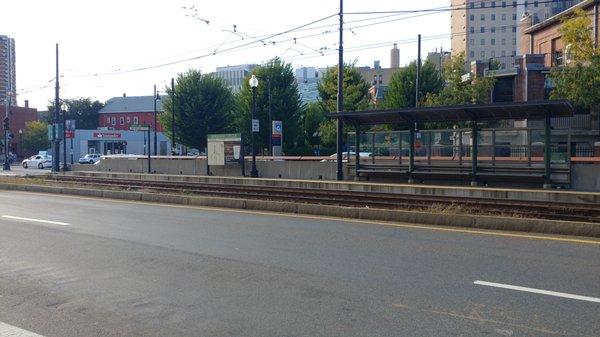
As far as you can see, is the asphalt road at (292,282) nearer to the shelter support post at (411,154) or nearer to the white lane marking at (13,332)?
the white lane marking at (13,332)

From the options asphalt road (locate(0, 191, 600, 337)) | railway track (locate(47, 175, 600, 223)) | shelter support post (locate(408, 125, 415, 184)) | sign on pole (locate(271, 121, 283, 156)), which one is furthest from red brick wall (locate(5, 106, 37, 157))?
asphalt road (locate(0, 191, 600, 337))

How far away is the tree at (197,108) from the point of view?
187ft

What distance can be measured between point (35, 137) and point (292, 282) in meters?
86.0

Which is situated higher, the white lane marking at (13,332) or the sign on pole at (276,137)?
the sign on pole at (276,137)

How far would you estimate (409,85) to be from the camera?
48438 millimetres

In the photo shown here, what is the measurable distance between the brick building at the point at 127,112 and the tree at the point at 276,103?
56.0 metres

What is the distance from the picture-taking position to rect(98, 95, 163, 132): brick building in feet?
352

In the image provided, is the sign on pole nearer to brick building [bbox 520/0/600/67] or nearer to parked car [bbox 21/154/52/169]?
brick building [bbox 520/0/600/67]

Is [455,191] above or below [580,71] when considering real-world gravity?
below

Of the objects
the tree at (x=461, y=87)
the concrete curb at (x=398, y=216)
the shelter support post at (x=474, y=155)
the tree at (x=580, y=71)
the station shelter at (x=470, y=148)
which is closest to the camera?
the concrete curb at (x=398, y=216)

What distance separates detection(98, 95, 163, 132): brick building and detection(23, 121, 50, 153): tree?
70.7 ft

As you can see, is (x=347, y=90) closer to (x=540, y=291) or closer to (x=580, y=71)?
(x=580, y=71)

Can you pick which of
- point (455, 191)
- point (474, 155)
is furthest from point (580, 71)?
point (455, 191)

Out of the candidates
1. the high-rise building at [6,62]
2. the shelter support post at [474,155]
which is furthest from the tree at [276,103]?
the high-rise building at [6,62]
